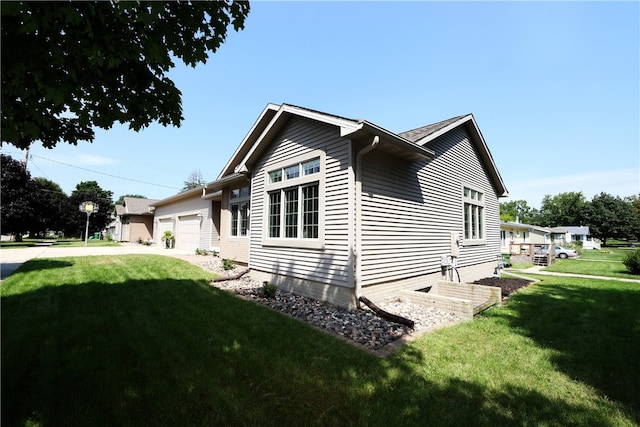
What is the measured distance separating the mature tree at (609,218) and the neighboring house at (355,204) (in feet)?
264

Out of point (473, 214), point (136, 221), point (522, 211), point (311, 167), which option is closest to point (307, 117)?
point (311, 167)

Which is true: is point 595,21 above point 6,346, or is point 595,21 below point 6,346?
above

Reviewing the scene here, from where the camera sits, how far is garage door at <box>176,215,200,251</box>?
19.5m

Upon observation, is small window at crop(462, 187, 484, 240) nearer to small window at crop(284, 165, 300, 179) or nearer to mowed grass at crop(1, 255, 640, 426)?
mowed grass at crop(1, 255, 640, 426)

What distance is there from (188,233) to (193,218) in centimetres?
138

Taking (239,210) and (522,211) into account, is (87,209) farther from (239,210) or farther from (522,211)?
(522,211)

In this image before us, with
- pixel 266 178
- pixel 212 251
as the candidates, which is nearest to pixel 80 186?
pixel 212 251

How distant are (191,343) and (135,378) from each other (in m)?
1.09

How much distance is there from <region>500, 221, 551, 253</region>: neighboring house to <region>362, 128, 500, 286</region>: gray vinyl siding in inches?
941

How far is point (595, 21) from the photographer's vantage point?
23.2ft

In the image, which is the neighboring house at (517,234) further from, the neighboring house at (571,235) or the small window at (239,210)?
the small window at (239,210)

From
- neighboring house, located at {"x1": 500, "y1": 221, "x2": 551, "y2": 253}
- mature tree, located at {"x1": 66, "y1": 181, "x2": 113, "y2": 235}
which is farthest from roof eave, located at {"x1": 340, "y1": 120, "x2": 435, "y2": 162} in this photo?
mature tree, located at {"x1": 66, "y1": 181, "x2": 113, "y2": 235}

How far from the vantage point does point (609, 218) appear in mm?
→ 66750

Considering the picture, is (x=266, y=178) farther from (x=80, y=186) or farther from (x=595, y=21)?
(x=80, y=186)
